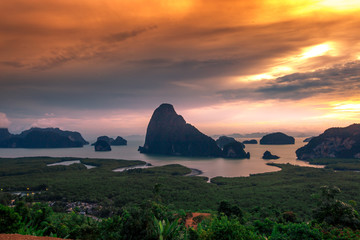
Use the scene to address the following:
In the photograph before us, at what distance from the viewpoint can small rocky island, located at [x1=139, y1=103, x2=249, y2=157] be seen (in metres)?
140

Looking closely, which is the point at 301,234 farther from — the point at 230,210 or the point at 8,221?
the point at 8,221

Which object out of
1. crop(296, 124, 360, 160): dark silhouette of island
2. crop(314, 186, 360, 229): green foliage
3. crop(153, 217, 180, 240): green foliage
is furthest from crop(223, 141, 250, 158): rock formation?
crop(153, 217, 180, 240): green foliage

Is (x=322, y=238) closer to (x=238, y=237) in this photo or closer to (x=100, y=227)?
(x=238, y=237)

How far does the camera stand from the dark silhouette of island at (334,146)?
335ft

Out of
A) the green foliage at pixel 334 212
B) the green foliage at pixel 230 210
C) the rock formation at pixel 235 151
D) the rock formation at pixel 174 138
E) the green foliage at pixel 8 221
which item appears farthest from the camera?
the rock formation at pixel 174 138

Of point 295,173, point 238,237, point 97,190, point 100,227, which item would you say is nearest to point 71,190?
point 97,190

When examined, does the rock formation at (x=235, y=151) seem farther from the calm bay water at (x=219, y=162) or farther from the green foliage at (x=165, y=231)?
the green foliage at (x=165, y=231)

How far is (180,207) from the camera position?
1195 inches

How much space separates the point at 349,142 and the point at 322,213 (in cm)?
11631

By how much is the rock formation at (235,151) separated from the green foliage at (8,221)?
374ft

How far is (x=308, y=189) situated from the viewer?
40312mm

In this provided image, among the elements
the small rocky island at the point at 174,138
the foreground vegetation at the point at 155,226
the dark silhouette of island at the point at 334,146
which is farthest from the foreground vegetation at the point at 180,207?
the small rocky island at the point at 174,138

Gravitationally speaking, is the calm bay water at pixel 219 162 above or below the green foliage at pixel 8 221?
below

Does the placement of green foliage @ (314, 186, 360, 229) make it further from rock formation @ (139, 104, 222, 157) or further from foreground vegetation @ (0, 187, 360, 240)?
rock formation @ (139, 104, 222, 157)
